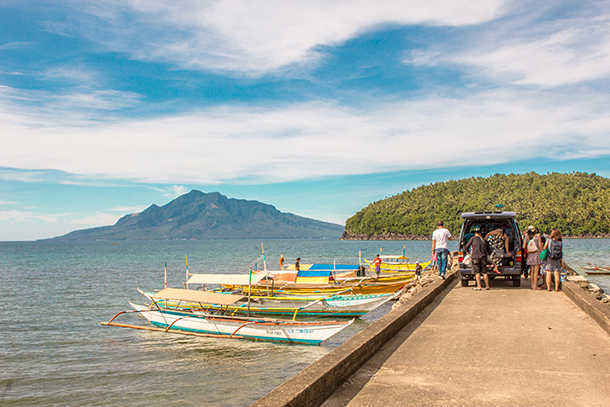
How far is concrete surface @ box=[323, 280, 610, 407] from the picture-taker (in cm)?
474

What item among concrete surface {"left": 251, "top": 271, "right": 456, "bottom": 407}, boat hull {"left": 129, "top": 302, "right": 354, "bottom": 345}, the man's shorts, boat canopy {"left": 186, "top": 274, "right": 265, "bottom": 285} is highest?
the man's shorts

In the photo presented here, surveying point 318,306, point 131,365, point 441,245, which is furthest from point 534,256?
point 131,365

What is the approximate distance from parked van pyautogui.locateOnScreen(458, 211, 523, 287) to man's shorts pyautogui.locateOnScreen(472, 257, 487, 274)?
13.2 inches

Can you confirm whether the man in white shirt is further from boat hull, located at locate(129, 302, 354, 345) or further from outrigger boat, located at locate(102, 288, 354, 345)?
boat hull, located at locate(129, 302, 354, 345)

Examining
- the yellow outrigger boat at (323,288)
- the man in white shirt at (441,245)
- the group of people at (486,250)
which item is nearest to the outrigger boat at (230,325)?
the man in white shirt at (441,245)

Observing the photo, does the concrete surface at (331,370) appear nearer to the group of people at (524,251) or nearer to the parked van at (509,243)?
the group of people at (524,251)

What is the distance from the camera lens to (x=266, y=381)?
12078 millimetres

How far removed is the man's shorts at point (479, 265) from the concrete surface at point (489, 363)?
3.16 metres

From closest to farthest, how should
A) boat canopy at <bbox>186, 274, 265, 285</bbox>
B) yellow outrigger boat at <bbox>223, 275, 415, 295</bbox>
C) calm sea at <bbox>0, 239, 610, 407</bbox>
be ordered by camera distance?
calm sea at <bbox>0, 239, 610, 407</bbox> → boat canopy at <bbox>186, 274, 265, 285</bbox> → yellow outrigger boat at <bbox>223, 275, 415, 295</bbox>

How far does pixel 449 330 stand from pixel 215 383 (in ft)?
23.0

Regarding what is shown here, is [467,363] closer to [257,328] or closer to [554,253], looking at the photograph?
[554,253]

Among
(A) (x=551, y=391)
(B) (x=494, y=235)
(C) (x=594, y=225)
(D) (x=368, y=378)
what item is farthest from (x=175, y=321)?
(C) (x=594, y=225)

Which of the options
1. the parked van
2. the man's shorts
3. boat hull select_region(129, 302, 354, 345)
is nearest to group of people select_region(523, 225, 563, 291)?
the parked van

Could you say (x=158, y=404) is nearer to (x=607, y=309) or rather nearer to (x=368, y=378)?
(x=368, y=378)
